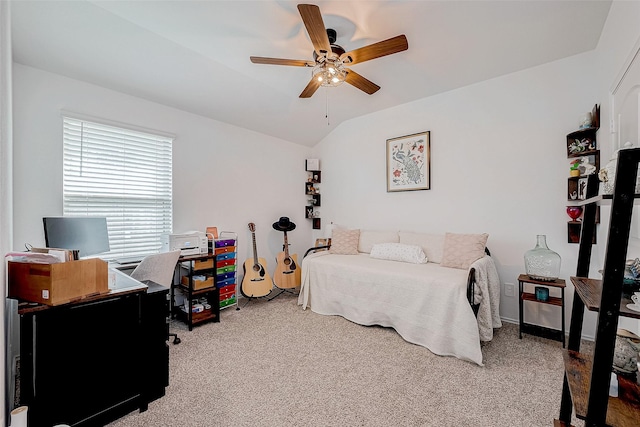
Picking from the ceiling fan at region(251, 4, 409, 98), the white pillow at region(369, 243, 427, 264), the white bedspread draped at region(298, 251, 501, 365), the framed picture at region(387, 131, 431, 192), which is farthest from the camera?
the framed picture at region(387, 131, 431, 192)

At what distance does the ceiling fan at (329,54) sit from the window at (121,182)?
65.6 inches

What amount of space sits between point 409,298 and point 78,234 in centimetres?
287

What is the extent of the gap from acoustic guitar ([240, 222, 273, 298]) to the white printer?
0.75 metres

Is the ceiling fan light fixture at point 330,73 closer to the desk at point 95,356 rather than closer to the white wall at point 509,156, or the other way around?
the white wall at point 509,156

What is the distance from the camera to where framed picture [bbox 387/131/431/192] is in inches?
138

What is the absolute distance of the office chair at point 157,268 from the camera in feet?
7.07

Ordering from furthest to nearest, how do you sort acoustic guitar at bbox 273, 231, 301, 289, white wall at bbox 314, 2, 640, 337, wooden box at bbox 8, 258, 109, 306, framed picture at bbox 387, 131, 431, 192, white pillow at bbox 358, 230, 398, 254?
acoustic guitar at bbox 273, 231, 301, 289, white pillow at bbox 358, 230, 398, 254, framed picture at bbox 387, 131, 431, 192, white wall at bbox 314, 2, 640, 337, wooden box at bbox 8, 258, 109, 306

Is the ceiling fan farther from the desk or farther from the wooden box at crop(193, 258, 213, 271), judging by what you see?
the wooden box at crop(193, 258, 213, 271)

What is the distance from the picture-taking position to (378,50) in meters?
1.97

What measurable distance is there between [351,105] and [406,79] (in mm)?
888

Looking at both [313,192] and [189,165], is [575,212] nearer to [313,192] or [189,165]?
[313,192]

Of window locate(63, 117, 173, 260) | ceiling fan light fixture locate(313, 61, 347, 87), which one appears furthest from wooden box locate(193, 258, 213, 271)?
ceiling fan light fixture locate(313, 61, 347, 87)

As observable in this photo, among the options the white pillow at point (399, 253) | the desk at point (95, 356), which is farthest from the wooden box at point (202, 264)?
the white pillow at point (399, 253)

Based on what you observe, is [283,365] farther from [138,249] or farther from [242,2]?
[242,2]
